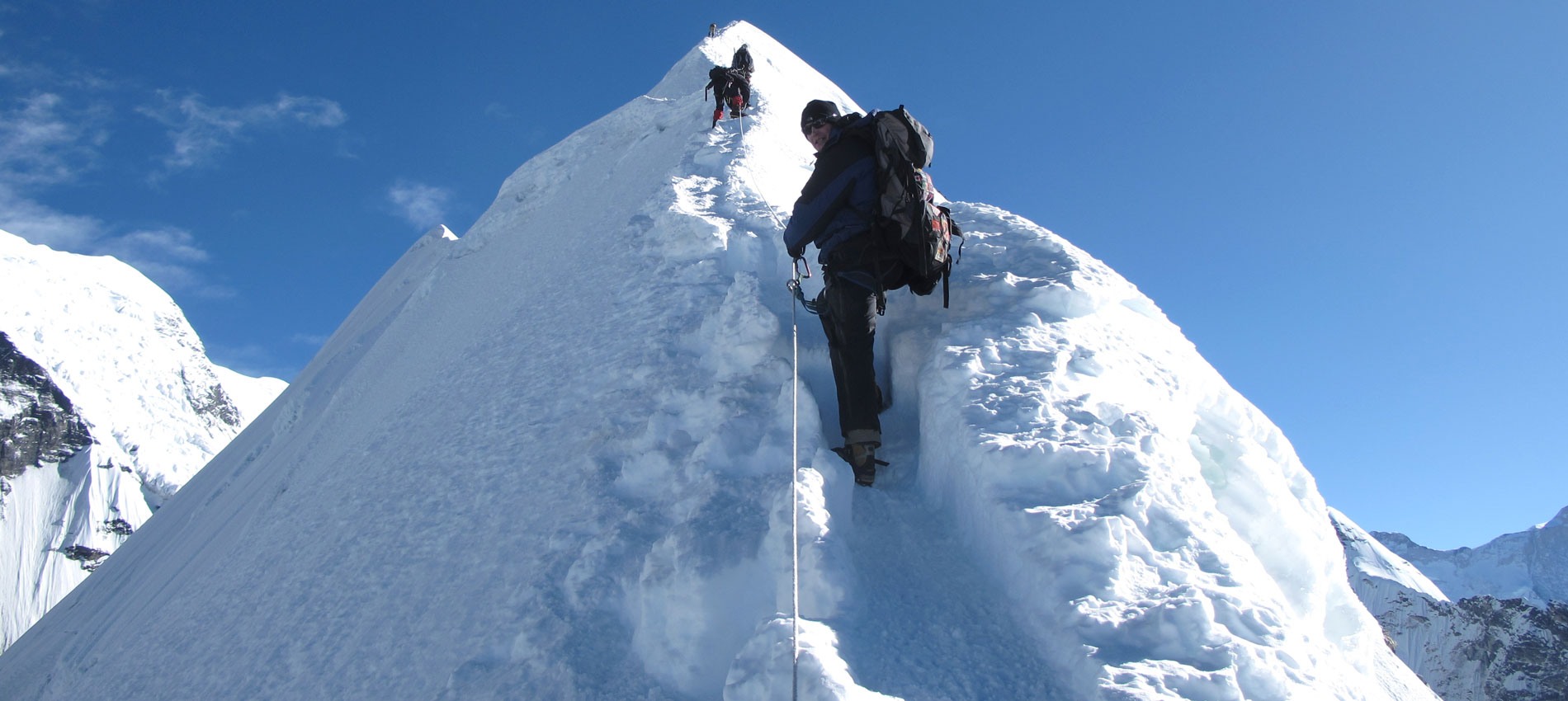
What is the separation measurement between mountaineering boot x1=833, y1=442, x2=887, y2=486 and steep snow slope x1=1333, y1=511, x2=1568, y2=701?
7001 inches

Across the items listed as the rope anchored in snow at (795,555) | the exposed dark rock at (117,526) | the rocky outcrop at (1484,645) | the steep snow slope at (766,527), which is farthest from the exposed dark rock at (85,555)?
the rocky outcrop at (1484,645)

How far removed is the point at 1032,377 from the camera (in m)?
4.01

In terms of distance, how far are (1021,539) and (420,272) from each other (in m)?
13.3

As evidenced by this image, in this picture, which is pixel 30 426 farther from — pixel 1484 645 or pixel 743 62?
pixel 1484 645

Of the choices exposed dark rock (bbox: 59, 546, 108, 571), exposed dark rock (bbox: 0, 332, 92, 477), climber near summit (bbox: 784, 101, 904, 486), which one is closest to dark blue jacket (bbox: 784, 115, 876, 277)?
climber near summit (bbox: 784, 101, 904, 486)

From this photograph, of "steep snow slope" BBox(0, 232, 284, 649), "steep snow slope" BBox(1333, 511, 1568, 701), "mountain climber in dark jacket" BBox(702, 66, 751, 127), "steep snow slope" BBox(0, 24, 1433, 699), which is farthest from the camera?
"steep snow slope" BBox(1333, 511, 1568, 701)

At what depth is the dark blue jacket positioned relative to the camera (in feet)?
13.4

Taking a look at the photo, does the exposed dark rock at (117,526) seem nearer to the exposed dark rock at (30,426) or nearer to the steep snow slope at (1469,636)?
the exposed dark rock at (30,426)

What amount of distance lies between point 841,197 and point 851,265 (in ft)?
1.14

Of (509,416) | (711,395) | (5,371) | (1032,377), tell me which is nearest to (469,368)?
(509,416)

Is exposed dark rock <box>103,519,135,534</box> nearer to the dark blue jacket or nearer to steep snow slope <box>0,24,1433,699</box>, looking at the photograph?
steep snow slope <box>0,24,1433,699</box>

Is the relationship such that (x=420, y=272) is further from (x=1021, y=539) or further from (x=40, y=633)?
(x=1021, y=539)

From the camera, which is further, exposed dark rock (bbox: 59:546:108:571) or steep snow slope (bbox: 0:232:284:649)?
steep snow slope (bbox: 0:232:284:649)

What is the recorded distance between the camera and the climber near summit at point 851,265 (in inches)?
160
